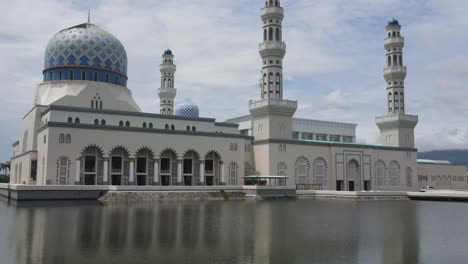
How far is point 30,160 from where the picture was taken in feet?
133

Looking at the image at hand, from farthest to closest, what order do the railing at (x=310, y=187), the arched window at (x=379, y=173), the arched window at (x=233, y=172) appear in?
the arched window at (x=379, y=173), the railing at (x=310, y=187), the arched window at (x=233, y=172)

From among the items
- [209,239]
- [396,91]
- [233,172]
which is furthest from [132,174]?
[396,91]

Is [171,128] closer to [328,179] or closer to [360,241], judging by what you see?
[328,179]

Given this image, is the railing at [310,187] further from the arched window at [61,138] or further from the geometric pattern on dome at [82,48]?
the arched window at [61,138]

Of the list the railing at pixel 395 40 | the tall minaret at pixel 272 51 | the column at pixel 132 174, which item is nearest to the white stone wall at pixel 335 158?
the tall minaret at pixel 272 51

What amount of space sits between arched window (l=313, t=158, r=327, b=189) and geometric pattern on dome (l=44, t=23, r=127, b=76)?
2298 cm

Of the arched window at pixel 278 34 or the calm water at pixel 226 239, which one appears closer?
the calm water at pixel 226 239

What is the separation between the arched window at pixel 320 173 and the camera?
160ft

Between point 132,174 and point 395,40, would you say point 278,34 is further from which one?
point 132,174

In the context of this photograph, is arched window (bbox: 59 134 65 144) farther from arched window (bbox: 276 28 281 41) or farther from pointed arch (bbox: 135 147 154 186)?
arched window (bbox: 276 28 281 41)

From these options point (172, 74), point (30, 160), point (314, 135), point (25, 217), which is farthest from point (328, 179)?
point (25, 217)

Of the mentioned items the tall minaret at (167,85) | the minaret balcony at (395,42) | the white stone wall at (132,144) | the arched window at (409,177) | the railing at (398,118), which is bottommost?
the arched window at (409,177)

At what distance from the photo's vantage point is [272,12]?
47219 mm

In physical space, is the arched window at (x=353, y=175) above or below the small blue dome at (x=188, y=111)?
below
